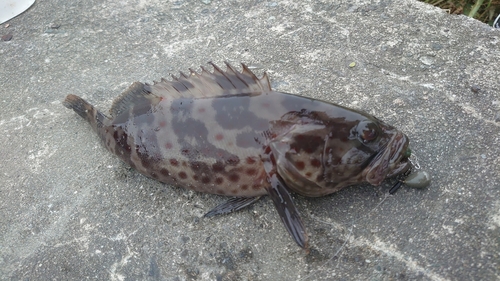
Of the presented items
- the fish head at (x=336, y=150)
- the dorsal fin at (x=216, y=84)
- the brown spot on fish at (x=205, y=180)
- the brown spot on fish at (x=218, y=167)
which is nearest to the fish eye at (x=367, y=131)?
the fish head at (x=336, y=150)

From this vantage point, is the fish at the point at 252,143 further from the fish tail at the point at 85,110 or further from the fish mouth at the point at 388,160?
the fish tail at the point at 85,110

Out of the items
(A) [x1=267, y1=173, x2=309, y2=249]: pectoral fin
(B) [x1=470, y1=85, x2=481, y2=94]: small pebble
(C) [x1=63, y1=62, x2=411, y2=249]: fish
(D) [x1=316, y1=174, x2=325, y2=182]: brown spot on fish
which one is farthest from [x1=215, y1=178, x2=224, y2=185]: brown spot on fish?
(B) [x1=470, y1=85, x2=481, y2=94]: small pebble

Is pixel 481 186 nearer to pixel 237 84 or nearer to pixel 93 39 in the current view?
pixel 237 84

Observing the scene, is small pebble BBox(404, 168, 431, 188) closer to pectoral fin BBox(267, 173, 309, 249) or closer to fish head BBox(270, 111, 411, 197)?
fish head BBox(270, 111, 411, 197)

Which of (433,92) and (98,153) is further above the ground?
(433,92)

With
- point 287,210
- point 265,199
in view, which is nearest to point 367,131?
point 287,210

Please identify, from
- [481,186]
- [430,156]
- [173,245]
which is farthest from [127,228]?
[481,186]
